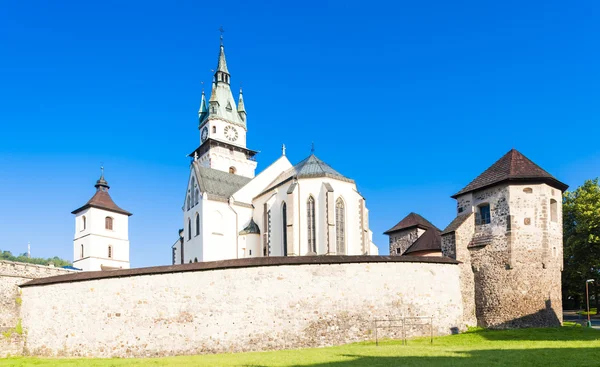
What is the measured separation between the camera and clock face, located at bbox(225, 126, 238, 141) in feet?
204

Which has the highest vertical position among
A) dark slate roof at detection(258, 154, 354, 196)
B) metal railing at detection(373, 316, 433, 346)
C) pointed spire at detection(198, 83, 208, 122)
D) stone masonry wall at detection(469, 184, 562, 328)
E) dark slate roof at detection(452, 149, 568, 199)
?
pointed spire at detection(198, 83, 208, 122)

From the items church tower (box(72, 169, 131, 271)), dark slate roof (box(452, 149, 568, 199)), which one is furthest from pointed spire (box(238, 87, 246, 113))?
dark slate roof (box(452, 149, 568, 199))

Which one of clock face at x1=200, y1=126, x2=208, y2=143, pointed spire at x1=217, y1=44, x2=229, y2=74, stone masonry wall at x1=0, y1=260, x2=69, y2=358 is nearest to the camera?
stone masonry wall at x1=0, y1=260, x2=69, y2=358

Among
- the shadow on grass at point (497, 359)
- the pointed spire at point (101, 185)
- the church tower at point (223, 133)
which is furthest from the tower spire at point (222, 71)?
the shadow on grass at point (497, 359)

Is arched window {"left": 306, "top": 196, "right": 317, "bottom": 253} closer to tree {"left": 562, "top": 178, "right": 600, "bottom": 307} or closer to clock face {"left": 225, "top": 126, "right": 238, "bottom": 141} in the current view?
tree {"left": 562, "top": 178, "right": 600, "bottom": 307}

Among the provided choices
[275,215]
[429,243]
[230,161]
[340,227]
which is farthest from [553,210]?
[230,161]

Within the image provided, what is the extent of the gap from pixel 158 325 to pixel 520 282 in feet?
50.8

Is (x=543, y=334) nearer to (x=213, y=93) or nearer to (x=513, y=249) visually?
(x=513, y=249)

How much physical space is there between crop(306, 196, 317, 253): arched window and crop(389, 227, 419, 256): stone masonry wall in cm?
729

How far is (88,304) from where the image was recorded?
22359 millimetres

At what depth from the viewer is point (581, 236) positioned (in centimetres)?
3866

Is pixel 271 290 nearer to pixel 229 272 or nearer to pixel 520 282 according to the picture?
pixel 229 272

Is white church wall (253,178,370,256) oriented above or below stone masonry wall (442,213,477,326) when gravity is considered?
above

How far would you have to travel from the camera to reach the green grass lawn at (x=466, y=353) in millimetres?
13344
